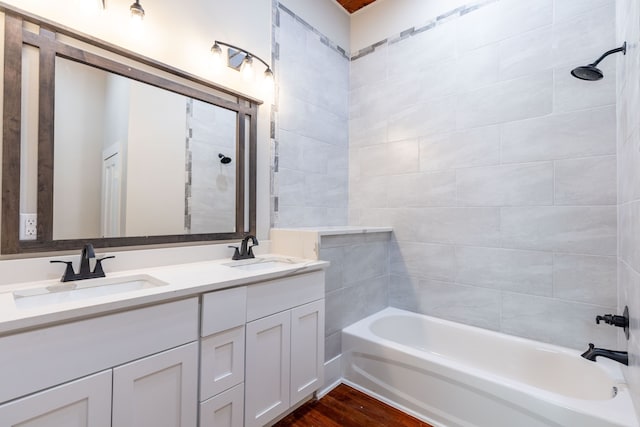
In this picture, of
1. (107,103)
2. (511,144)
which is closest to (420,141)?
(511,144)

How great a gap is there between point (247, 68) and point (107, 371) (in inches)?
67.2

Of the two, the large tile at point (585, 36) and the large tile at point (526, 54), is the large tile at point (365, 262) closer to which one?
the large tile at point (526, 54)

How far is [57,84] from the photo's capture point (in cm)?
121

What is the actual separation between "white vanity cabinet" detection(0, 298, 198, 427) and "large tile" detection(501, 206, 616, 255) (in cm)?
193

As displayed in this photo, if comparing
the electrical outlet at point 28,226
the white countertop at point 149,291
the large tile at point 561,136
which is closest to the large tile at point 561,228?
the large tile at point 561,136

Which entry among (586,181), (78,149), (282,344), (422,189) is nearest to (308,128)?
(422,189)

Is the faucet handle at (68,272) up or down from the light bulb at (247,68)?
down

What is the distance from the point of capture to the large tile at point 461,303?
197cm

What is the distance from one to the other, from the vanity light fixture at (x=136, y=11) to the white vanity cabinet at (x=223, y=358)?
1330 mm

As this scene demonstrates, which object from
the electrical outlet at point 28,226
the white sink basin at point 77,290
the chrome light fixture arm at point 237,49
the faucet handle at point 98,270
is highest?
the chrome light fixture arm at point 237,49

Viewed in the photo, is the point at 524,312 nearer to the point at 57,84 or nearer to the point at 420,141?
the point at 420,141

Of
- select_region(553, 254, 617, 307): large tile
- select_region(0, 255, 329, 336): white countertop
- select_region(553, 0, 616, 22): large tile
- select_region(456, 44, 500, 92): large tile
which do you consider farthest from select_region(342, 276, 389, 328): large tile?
select_region(553, 0, 616, 22): large tile

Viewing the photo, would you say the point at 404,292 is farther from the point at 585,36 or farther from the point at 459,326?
the point at 585,36

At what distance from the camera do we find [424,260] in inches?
89.1
